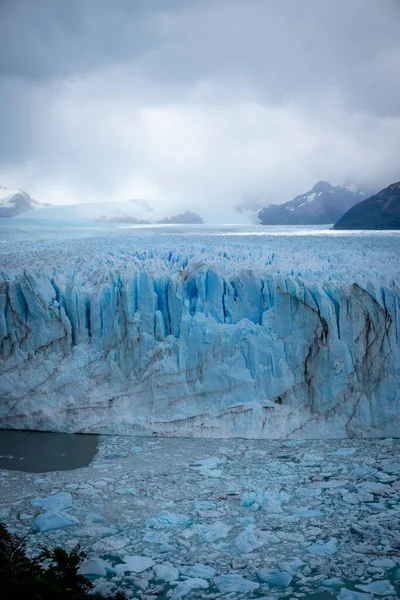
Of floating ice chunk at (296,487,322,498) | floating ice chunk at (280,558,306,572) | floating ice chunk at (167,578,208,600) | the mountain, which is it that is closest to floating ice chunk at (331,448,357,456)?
floating ice chunk at (296,487,322,498)

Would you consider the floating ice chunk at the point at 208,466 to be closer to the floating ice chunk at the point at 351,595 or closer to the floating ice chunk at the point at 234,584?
the floating ice chunk at the point at 234,584

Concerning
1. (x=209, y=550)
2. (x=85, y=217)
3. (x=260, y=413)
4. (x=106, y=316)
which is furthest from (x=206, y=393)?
(x=85, y=217)

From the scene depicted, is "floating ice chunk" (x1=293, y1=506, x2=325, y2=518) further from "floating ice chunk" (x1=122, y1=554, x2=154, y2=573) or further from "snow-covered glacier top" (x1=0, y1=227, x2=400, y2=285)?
"snow-covered glacier top" (x1=0, y1=227, x2=400, y2=285)

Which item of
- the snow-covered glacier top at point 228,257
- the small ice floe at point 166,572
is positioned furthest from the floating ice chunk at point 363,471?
the snow-covered glacier top at point 228,257

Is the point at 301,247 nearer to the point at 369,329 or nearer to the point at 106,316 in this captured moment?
the point at 369,329

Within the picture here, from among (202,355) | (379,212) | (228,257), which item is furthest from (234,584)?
(379,212)

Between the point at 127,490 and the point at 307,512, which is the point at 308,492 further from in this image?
the point at 127,490
